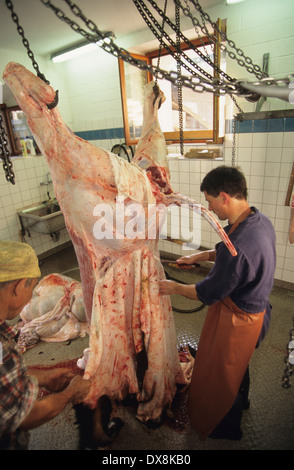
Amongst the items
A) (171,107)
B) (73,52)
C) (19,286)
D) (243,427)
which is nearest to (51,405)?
(19,286)

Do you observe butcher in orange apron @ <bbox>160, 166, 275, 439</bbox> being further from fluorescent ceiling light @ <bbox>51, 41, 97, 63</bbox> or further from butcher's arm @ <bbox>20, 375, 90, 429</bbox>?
fluorescent ceiling light @ <bbox>51, 41, 97, 63</bbox>

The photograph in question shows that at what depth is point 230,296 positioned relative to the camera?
1.79 m

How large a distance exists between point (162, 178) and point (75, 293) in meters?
2.27

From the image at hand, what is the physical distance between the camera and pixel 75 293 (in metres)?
3.50

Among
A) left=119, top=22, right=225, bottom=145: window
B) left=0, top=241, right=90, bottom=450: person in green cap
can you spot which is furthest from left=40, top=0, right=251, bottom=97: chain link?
left=119, top=22, right=225, bottom=145: window

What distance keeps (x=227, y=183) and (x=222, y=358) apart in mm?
1146

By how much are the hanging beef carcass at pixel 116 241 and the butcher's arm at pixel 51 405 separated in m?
0.10

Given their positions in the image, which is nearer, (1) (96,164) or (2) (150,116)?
(1) (96,164)

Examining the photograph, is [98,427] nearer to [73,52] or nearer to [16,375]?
[16,375]

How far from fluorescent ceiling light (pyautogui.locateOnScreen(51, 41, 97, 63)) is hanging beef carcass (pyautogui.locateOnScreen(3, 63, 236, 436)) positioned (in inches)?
133

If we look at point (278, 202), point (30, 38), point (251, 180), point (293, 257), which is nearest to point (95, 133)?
point (30, 38)

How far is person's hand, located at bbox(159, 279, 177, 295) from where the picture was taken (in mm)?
1789

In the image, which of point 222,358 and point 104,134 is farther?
point 104,134

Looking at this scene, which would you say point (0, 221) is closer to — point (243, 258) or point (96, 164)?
point (96, 164)
